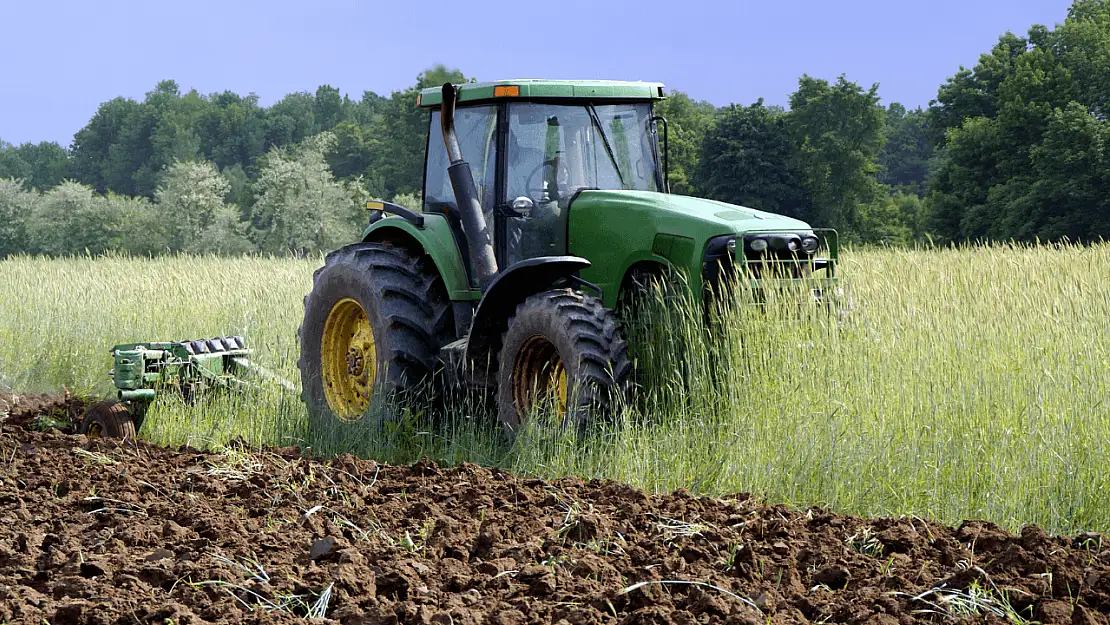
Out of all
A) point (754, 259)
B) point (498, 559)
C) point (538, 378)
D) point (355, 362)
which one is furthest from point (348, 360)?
point (498, 559)

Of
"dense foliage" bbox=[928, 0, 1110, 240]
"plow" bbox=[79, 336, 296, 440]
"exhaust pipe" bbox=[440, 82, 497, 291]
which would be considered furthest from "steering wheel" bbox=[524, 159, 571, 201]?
"dense foliage" bbox=[928, 0, 1110, 240]

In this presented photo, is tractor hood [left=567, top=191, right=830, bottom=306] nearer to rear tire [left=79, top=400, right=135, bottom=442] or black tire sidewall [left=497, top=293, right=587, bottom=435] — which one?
black tire sidewall [left=497, top=293, right=587, bottom=435]

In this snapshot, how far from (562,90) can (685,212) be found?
1212 mm

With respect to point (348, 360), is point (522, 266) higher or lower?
higher

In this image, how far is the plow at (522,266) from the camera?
22.0ft

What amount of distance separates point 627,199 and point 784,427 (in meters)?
1.85

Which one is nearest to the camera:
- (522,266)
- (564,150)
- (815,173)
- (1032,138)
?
(522,266)

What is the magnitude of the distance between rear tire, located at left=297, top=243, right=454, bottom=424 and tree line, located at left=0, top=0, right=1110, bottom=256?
30.0 m

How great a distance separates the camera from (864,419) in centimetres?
617

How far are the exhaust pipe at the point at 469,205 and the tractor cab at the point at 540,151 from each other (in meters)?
0.11

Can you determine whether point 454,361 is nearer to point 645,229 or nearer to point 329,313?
point 329,313

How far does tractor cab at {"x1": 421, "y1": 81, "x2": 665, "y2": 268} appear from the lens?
7.36m

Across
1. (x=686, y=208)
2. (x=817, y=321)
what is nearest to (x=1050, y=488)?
(x=817, y=321)

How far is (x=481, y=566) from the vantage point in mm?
4281
